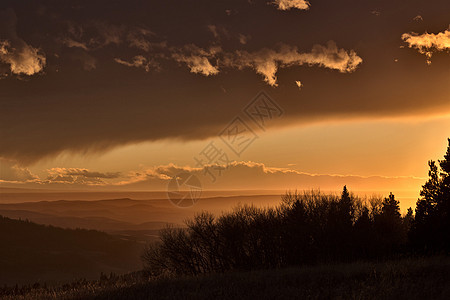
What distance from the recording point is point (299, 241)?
39.8 metres

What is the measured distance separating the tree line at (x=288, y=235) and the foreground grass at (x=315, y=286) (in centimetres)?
1509

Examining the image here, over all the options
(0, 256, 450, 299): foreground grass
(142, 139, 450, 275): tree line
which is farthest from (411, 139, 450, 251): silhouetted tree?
(0, 256, 450, 299): foreground grass

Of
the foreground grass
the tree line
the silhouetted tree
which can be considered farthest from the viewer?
the tree line

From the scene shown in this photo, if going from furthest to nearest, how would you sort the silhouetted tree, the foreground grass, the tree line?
the tree line → the silhouetted tree → the foreground grass

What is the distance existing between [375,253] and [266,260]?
10.1 metres

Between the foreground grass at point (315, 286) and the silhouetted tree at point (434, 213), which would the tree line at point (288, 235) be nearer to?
the silhouetted tree at point (434, 213)

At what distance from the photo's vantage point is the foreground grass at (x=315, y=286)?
51.6ft

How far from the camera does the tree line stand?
37.7m

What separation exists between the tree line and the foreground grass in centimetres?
1509

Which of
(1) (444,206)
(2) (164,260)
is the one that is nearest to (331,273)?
(1) (444,206)

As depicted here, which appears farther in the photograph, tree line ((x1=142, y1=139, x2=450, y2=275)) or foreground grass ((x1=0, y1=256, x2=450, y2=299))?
tree line ((x1=142, y1=139, x2=450, y2=275))

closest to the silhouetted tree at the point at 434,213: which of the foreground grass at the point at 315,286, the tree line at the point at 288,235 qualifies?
the tree line at the point at 288,235

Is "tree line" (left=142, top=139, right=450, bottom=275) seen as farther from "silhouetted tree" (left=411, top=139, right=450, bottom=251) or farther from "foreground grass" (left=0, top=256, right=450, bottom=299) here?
"foreground grass" (left=0, top=256, right=450, bottom=299)

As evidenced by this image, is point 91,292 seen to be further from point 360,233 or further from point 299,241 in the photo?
point 360,233
